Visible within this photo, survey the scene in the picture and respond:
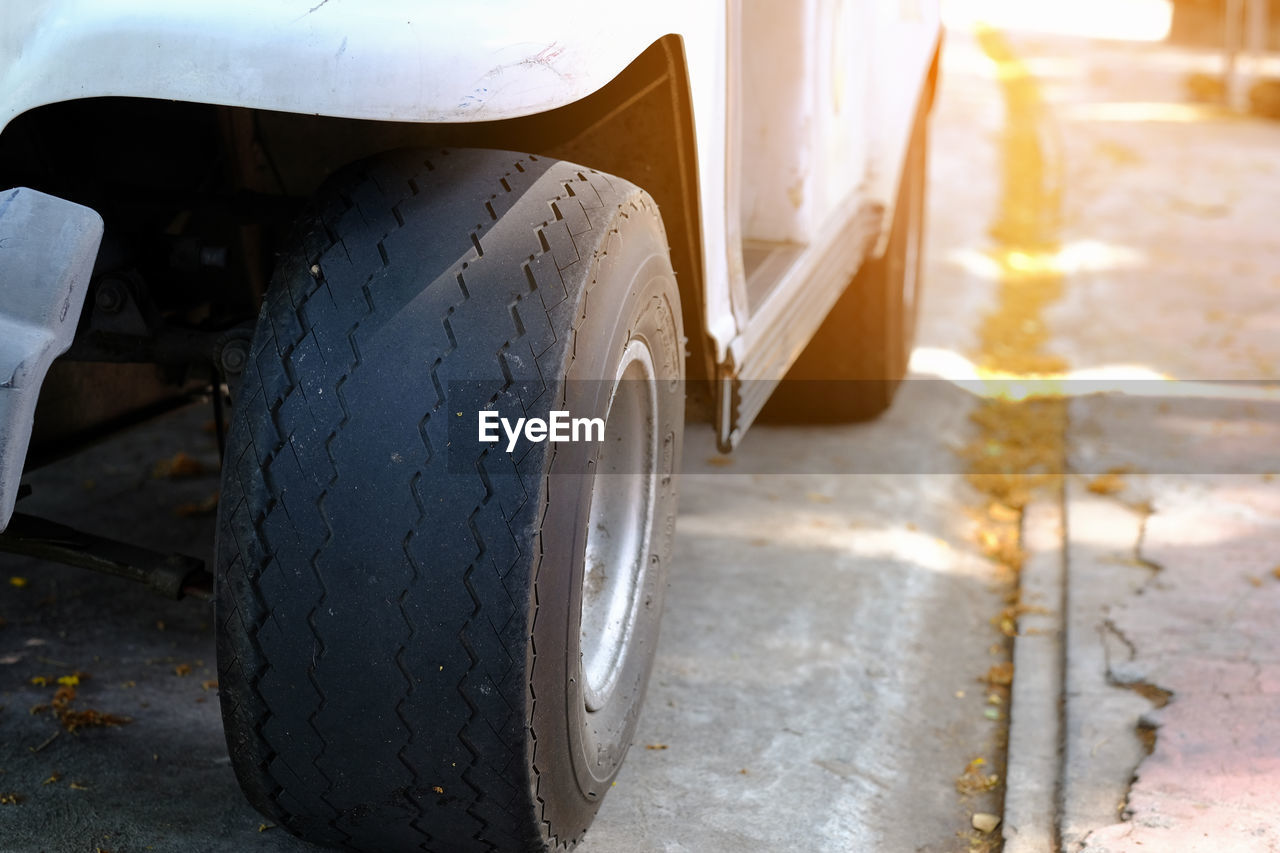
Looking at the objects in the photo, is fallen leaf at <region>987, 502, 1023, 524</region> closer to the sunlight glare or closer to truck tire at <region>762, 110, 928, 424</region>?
truck tire at <region>762, 110, 928, 424</region>

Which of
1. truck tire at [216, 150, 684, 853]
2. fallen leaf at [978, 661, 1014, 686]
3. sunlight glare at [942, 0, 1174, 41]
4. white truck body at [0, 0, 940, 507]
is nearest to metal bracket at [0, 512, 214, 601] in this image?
truck tire at [216, 150, 684, 853]

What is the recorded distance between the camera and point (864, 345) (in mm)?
4211

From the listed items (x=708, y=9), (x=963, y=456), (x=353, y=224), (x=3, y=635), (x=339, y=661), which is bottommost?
(x=963, y=456)

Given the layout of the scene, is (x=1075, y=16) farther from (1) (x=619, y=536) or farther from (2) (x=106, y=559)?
(2) (x=106, y=559)

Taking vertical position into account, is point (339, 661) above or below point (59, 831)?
above

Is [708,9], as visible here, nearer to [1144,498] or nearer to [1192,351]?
[1144,498]

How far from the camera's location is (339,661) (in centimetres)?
166

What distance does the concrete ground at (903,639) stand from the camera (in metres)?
2.30

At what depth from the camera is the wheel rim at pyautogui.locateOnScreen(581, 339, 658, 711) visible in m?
2.12

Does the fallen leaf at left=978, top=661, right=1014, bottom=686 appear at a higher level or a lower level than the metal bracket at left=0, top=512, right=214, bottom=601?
lower

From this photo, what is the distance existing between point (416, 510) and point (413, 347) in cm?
20

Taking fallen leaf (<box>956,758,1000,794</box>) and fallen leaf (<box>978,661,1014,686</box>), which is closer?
fallen leaf (<box>956,758,1000,794</box>)

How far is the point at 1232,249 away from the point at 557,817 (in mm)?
5473

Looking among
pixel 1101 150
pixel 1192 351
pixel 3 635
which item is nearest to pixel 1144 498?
pixel 1192 351
